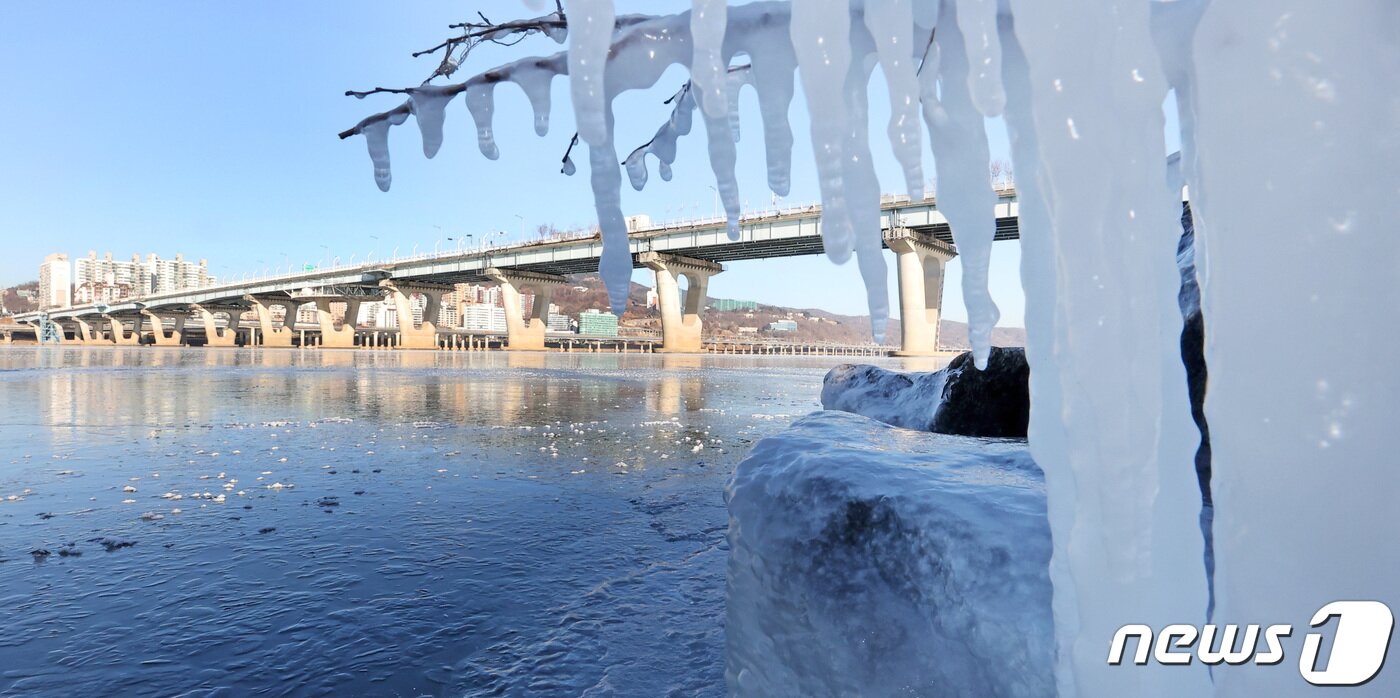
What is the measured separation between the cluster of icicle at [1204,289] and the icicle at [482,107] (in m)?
2.20

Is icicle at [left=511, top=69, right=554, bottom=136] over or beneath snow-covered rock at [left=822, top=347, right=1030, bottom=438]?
over

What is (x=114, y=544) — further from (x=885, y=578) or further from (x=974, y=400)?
(x=974, y=400)

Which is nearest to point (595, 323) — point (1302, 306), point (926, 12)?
point (926, 12)

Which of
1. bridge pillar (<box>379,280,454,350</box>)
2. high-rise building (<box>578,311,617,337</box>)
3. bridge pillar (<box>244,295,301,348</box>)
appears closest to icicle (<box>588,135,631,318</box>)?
bridge pillar (<box>379,280,454,350</box>)

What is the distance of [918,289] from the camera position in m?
43.0

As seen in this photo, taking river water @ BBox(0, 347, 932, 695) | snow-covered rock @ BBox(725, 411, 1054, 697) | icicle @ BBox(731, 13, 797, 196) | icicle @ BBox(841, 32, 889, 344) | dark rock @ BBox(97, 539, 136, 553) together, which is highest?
icicle @ BBox(731, 13, 797, 196)

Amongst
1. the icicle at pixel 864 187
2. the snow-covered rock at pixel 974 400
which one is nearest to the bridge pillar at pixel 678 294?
the snow-covered rock at pixel 974 400

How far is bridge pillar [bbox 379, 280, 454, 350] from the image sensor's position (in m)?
69.8

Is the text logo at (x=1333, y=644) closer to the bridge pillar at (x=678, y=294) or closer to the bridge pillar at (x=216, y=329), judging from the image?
the bridge pillar at (x=678, y=294)

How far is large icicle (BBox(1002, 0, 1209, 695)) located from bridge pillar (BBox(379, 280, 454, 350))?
3008 inches

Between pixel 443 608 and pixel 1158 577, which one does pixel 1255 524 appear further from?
pixel 443 608

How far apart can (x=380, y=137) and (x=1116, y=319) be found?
169 inches

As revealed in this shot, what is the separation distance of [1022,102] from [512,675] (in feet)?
10.3

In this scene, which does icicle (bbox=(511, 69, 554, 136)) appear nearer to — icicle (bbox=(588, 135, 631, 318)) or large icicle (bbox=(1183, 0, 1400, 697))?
icicle (bbox=(588, 135, 631, 318))
